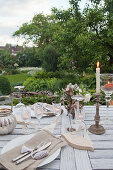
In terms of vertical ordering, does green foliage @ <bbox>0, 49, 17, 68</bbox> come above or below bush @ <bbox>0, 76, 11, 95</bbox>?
above

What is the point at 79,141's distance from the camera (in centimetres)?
98

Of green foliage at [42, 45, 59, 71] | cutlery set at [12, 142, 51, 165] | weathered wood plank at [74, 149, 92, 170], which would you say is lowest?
weathered wood plank at [74, 149, 92, 170]

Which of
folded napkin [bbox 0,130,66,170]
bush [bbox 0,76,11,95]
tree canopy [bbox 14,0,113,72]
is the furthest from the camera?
bush [bbox 0,76,11,95]

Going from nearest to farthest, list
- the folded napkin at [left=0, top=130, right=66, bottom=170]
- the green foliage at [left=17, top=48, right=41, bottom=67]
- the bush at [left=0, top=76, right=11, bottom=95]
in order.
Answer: the folded napkin at [left=0, top=130, right=66, bottom=170] → the bush at [left=0, top=76, right=11, bottom=95] → the green foliage at [left=17, top=48, right=41, bottom=67]

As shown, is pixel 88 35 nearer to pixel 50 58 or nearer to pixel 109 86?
pixel 109 86

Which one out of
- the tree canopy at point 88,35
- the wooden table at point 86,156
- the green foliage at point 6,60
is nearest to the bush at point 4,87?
the tree canopy at point 88,35

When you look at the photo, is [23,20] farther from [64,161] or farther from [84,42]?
[64,161]

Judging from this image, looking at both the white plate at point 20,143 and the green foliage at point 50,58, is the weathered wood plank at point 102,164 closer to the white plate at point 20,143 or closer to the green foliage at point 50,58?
the white plate at point 20,143

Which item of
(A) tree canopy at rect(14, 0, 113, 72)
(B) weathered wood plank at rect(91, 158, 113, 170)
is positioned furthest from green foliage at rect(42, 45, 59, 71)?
(B) weathered wood plank at rect(91, 158, 113, 170)

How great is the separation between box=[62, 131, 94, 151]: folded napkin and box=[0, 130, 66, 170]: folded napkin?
0.17ft

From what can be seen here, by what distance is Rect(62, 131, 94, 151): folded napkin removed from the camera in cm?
93

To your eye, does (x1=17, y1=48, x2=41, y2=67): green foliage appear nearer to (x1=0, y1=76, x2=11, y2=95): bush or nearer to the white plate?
(x1=0, y1=76, x2=11, y2=95): bush

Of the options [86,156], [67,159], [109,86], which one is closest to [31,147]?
[67,159]

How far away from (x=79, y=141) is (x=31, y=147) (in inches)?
12.1
